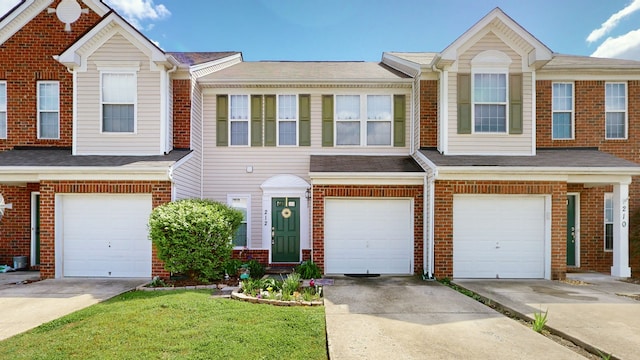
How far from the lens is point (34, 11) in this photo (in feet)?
35.3

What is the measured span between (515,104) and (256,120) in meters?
7.60

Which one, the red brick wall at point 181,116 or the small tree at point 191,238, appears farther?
the red brick wall at point 181,116

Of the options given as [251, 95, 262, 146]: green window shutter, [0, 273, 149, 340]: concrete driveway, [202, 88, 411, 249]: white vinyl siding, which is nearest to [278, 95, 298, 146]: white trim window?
[202, 88, 411, 249]: white vinyl siding

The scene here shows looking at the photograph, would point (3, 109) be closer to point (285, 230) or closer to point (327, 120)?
point (285, 230)

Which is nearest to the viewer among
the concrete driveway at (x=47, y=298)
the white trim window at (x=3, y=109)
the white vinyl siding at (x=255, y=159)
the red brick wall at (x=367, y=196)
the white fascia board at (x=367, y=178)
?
the concrete driveway at (x=47, y=298)

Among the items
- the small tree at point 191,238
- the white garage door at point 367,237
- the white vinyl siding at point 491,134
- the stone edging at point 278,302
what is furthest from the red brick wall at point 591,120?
the small tree at point 191,238

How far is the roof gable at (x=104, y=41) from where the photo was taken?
9586mm

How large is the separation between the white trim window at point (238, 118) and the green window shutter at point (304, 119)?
5.45 ft

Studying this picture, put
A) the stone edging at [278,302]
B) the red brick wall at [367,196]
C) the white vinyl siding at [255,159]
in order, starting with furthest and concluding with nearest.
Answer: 1. the white vinyl siding at [255,159]
2. the red brick wall at [367,196]
3. the stone edging at [278,302]

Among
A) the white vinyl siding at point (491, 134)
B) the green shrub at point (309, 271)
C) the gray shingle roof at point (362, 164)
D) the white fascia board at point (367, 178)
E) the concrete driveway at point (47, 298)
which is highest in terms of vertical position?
the white vinyl siding at point (491, 134)

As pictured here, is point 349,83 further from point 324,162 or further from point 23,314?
point 23,314

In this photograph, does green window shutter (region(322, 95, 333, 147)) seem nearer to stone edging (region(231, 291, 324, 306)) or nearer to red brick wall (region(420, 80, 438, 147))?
red brick wall (region(420, 80, 438, 147))

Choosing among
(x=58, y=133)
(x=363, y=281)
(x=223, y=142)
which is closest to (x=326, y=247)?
(x=363, y=281)

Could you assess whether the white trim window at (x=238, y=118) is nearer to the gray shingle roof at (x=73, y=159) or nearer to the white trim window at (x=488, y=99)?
the gray shingle roof at (x=73, y=159)
